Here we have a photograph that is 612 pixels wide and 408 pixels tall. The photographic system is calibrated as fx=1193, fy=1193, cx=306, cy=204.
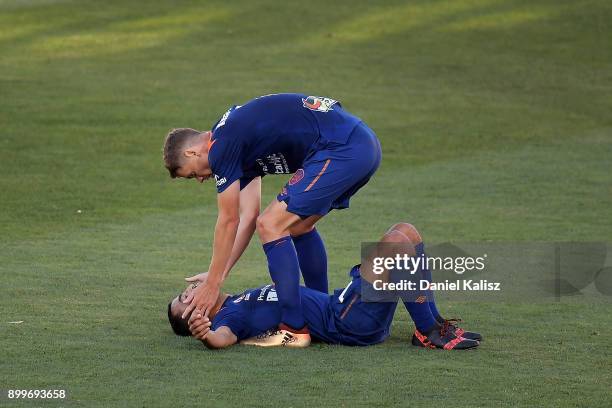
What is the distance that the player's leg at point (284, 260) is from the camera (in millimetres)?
6621

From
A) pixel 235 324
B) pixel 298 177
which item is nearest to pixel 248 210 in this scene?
pixel 298 177

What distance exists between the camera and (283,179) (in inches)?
532

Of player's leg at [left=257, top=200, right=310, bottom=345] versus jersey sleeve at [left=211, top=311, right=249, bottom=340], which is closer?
player's leg at [left=257, top=200, right=310, bottom=345]

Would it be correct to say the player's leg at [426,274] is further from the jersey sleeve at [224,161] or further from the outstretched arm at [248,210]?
the outstretched arm at [248,210]

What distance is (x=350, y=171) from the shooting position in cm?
680

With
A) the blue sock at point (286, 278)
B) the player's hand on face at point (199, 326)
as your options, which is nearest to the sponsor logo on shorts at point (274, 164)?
the blue sock at point (286, 278)

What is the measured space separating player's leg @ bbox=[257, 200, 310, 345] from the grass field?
21 centimetres

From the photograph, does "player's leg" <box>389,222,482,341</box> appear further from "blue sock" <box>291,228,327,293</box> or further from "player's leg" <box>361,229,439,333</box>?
"blue sock" <box>291,228,327,293</box>

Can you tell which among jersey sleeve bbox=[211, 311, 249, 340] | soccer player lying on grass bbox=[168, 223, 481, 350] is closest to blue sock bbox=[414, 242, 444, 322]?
soccer player lying on grass bbox=[168, 223, 481, 350]

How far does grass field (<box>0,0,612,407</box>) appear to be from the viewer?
610cm

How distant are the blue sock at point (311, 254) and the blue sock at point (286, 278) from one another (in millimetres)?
563

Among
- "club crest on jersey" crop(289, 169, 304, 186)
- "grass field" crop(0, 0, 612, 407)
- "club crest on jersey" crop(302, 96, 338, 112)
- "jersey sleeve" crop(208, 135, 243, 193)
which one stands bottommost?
"grass field" crop(0, 0, 612, 407)

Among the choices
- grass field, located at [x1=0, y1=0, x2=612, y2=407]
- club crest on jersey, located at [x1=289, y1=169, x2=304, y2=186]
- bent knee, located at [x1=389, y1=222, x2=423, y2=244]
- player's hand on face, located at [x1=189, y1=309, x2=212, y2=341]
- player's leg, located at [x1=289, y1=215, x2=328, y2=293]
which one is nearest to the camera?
grass field, located at [x1=0, y1=0, x2=612, y2=407]

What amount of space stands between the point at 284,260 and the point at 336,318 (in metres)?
0.45
